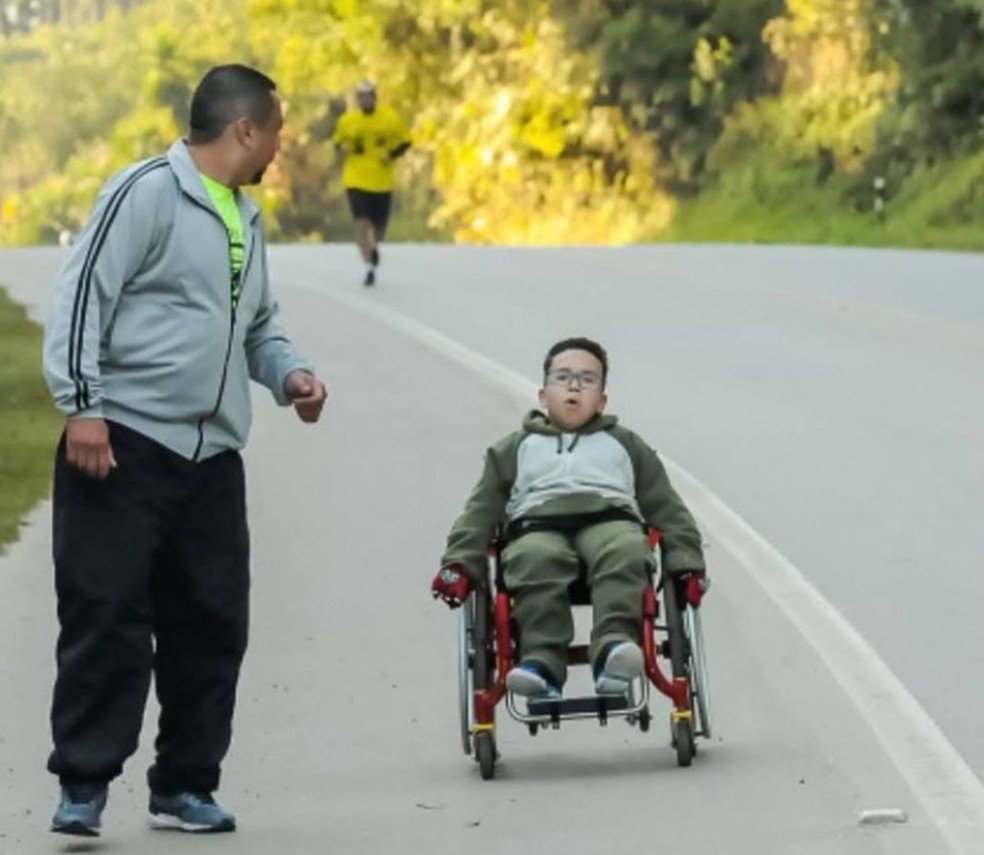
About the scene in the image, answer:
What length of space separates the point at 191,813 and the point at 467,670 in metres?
1.11

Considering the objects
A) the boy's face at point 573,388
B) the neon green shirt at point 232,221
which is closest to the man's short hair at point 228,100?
the neon green shirt at point 232,221

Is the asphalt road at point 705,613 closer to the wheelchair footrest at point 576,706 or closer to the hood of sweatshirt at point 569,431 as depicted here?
the wheelchair footrest at point 576,706

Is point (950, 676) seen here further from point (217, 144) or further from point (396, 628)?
point (217, 144)

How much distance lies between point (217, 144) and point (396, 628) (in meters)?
4.16

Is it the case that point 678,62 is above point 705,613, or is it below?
above

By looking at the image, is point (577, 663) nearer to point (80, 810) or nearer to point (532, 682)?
point (532, 682)

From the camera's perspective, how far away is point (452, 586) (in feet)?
30.0

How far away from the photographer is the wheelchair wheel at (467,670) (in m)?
9.16

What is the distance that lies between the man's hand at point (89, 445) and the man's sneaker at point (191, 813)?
0.83 meters

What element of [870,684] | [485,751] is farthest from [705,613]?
[485,751]

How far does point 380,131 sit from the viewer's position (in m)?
33.0

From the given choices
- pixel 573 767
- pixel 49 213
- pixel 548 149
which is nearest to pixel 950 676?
pixel 573 767

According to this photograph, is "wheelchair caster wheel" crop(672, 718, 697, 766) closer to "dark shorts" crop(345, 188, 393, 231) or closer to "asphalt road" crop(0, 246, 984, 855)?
"asphalt road" crop(0, 246, 984, 855)

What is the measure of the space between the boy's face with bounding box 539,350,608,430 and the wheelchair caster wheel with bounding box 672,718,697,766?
0.92 metres
